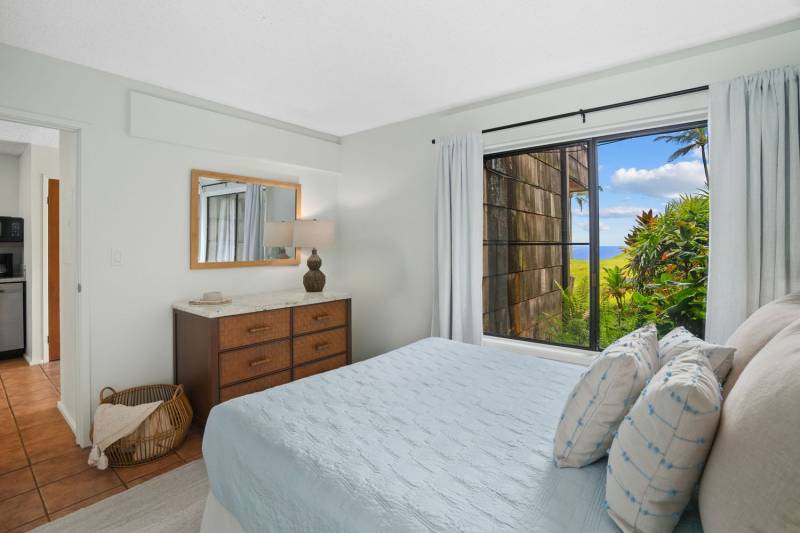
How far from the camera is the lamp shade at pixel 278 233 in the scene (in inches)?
139

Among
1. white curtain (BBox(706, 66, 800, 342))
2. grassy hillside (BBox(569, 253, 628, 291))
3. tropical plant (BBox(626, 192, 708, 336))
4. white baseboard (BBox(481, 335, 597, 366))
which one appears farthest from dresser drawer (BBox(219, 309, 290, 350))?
white curtain (BBox(706, 66, 800, 342))

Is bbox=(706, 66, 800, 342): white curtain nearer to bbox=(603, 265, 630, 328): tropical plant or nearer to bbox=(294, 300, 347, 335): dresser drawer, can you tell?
bbox=(603, 265, 630, 328): tropical plant

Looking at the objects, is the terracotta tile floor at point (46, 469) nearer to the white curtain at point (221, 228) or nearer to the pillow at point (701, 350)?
the white curtain at point (221, 228)

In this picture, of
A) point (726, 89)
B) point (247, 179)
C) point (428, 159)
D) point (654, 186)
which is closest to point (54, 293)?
point (247, 179)

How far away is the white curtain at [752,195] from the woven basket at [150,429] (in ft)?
10.5

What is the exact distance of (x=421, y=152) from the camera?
139 inches

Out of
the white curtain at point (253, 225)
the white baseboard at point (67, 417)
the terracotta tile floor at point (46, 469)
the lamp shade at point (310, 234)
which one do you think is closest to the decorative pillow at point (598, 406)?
the terracotta tile floor at point (46, 469)

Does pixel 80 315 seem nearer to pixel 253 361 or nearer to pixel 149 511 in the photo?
pixel 253 361

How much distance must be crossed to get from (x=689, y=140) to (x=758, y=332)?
1.76 metres

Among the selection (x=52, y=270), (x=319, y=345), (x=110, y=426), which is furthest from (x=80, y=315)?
(x=52, y=270)

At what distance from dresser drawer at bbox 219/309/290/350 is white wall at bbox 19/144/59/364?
10.2ft

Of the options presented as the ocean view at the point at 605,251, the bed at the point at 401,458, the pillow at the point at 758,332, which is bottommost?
the bed at the point at 401,458

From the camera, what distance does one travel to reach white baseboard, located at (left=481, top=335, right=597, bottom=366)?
283 cm

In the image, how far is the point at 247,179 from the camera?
3.45 m
